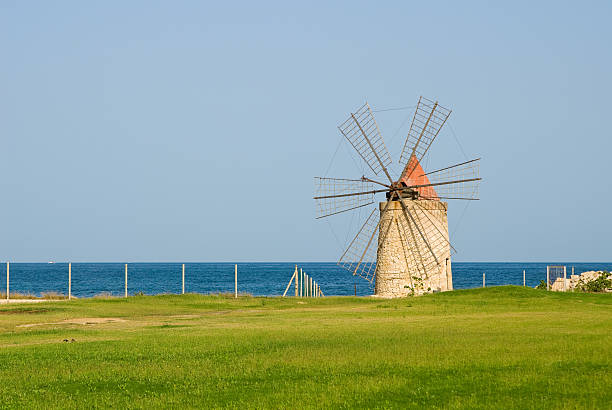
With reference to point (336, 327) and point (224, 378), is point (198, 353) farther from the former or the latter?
point (336, 327)

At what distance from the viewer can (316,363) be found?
15414 mm

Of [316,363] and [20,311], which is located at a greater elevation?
[316,363]

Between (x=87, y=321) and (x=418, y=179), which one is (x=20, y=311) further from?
(x=418, y=179)

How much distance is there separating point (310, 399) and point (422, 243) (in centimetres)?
3743

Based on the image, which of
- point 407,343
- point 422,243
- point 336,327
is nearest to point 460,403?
point 407,343

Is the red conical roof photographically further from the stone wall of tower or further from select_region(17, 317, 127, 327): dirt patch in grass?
select_region(17, 317, 127, 327): dirt patch in grass

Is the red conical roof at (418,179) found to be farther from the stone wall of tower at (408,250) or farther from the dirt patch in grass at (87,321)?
the dirt patch in grass at (87,321)

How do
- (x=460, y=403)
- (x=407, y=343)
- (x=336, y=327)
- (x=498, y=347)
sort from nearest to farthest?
(x=460, y=403) < (x=498, y=347) < (x=407, y=343) < (x=336, y=327)

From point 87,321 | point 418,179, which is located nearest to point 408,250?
point 418,179

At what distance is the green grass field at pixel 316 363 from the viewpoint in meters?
12.1

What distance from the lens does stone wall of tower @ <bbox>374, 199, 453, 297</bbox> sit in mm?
48438

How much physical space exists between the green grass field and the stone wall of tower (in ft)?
65.3

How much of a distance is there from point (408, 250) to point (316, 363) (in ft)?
110

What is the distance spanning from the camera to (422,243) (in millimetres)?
48594
